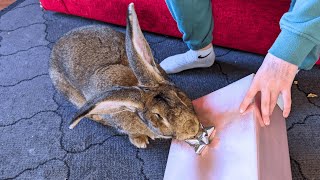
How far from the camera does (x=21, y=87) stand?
1464 mm

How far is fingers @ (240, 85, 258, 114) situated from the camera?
31.7 inches

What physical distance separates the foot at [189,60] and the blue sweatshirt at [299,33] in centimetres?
59

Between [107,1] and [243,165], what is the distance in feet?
3.58

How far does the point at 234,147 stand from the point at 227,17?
680 millimetres

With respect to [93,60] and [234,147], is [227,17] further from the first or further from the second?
[234,147]

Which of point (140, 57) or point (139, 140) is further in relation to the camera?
point (139, 140)

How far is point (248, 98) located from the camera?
822 millimetres

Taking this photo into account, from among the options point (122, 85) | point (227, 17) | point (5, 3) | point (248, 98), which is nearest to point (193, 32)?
point (227, 17)

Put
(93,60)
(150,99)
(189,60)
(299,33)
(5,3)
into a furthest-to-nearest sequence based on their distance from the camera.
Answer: (5,3), (189,60), (93,60), (150,99), (299,33)

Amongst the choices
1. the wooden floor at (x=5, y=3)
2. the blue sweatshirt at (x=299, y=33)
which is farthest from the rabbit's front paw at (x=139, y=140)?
the wooden floor at (x=5, y=3)

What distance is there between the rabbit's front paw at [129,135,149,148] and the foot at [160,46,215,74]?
1.17ft

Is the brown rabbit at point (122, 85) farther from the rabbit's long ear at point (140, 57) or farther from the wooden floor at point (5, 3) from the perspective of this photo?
the wooden floor at point (5, 3)

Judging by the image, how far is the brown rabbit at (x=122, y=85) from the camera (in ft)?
2.86

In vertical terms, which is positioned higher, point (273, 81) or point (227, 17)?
point (273, 81)
